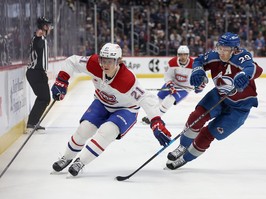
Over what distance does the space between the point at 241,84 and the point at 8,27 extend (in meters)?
2.64

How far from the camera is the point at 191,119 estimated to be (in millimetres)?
4422

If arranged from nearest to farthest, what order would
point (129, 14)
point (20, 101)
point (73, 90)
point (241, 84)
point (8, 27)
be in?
1. point (241, 84)
2. point (8, 27)
3. point (20, 101)
4. point (73, 90)
5. point (129, 14)

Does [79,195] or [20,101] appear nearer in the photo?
[79,195]

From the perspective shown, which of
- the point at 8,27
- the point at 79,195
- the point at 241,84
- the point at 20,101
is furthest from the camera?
the point at 20,101

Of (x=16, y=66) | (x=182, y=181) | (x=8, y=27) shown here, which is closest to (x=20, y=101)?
(x=16, y=66)

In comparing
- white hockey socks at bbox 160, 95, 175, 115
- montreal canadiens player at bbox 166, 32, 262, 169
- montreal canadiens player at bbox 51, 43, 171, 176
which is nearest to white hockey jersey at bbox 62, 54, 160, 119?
montreal canadiens player at bbox 51, 43, 171, 176

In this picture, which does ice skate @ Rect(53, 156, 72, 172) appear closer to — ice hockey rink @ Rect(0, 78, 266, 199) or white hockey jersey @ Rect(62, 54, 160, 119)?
ice hockey rink @ Rect(0, 78, 266, 199)

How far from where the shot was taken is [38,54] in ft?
21.0

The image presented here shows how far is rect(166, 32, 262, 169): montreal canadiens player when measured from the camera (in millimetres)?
4188

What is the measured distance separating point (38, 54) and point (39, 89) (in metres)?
0.39

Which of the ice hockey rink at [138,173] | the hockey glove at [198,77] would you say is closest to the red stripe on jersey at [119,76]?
the hockey glove at [198,77]

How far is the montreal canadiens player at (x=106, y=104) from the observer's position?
12.9ft

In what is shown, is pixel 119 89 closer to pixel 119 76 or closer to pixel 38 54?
pixel 119 76

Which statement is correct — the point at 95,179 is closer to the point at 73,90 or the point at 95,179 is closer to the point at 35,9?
the point at 35,9
